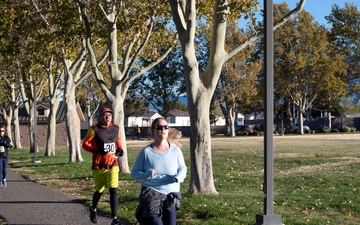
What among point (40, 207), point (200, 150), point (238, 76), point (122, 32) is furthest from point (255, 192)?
point (238, 76)

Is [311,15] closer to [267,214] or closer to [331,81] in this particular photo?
[331,81]

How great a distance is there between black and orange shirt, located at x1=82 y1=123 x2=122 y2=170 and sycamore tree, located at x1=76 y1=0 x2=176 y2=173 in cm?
921

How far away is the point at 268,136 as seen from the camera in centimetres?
875

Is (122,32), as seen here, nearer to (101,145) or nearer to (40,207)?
(40,207)

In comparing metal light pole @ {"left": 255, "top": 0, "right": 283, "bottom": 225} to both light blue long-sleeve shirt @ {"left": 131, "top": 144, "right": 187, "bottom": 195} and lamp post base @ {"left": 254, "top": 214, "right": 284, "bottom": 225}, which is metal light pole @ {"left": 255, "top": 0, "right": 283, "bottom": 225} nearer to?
lamp post base @ {"left": 254, "top": 214, "right": 284, "bottom": 225}

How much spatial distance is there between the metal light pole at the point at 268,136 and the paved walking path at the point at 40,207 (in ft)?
10.7

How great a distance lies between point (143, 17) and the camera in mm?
21719

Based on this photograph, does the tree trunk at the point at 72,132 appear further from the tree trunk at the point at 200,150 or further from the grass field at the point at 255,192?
the tree trunk at the point at 200,150

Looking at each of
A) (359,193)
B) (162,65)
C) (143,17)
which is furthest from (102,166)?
(162,65)

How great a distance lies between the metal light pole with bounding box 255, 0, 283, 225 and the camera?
340 inches

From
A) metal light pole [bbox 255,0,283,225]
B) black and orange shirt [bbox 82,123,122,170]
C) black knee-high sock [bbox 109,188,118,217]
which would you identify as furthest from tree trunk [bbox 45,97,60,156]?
metal light pole [bbox 255,0,283,225]

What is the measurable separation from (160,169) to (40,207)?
6.55 meters

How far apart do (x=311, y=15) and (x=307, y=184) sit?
5579 centimetres

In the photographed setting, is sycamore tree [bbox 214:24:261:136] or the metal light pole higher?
sycamore tree [bbox 214:24:261:136]
